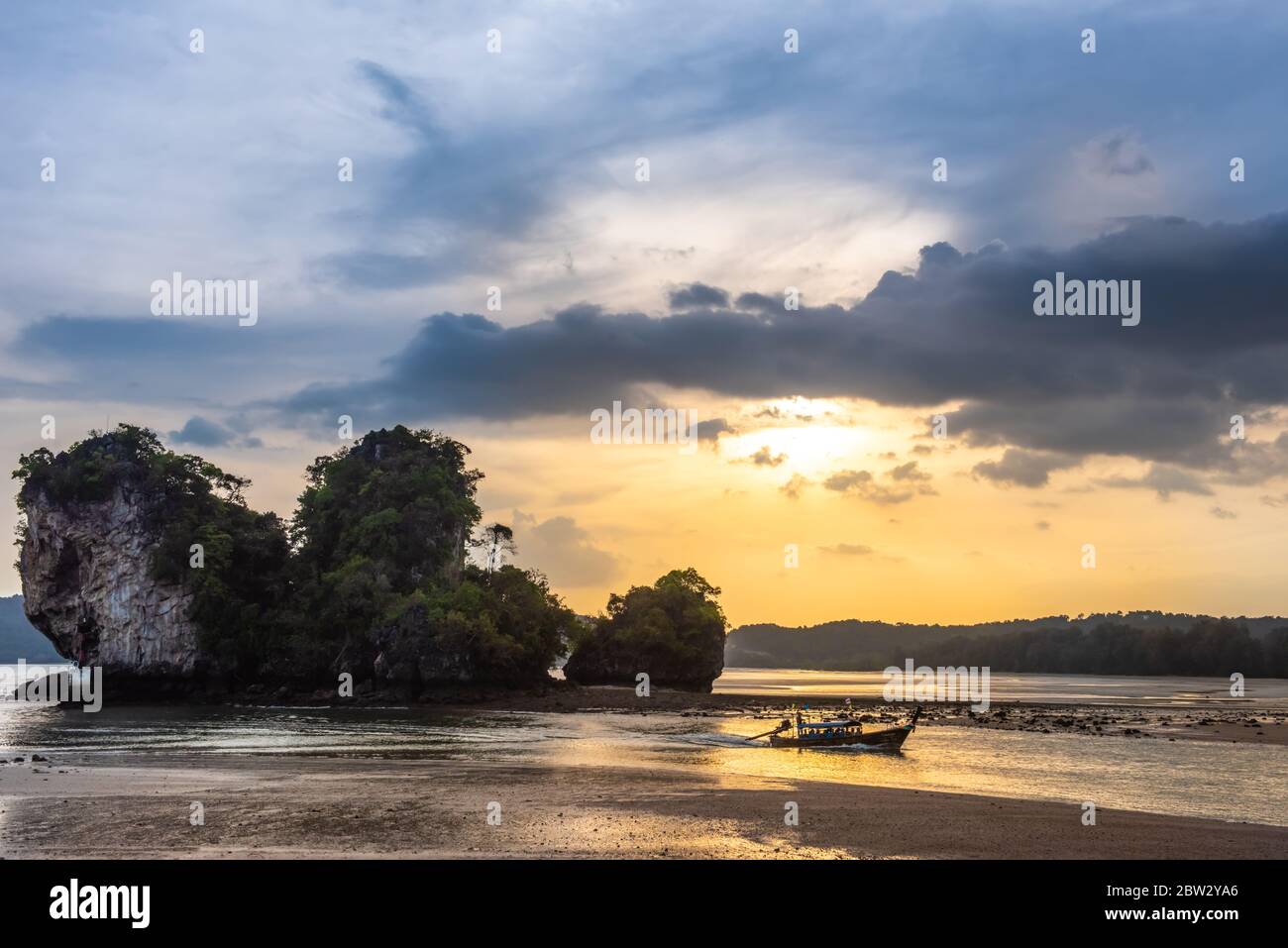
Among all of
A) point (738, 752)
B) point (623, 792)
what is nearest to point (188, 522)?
point (738, 752)

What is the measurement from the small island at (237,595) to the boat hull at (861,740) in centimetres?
4247

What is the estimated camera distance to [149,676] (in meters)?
91.0

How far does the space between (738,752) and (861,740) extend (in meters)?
6.43

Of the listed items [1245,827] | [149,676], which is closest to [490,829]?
[1245,827]

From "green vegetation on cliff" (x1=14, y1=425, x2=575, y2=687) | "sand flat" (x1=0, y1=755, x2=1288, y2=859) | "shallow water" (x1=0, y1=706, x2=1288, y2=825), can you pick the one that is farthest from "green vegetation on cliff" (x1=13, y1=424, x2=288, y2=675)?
"sand flat" (x1=0, y1=755, x2=1288, y2=859)

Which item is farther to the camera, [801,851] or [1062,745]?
[1062,745]

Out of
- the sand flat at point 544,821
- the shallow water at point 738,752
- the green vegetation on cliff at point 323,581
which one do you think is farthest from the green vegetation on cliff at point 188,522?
the sand flat at point 544,821

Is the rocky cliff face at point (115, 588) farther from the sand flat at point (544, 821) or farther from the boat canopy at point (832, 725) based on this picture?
the boat canopy at point (832, 725)

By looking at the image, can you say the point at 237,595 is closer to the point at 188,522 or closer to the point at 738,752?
the point at 188,522

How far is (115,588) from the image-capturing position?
91312mm

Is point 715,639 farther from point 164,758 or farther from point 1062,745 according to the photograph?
point 164,758

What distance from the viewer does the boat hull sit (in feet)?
153

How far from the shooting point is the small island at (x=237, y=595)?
88.3 m
